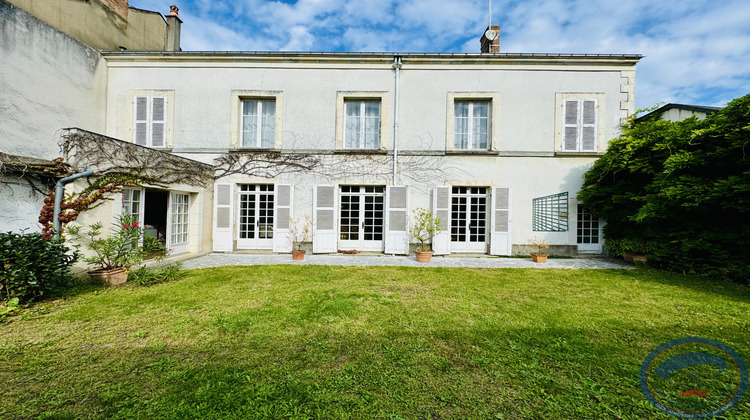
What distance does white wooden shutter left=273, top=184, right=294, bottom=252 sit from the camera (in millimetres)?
7730

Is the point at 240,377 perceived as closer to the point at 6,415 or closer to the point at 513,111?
the point at 6,415

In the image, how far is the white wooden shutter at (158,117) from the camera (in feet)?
26.1

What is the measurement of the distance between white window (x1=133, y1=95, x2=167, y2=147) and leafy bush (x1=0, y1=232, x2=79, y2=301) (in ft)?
16.9

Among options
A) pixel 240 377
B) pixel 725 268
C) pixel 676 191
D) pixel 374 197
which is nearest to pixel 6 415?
pixel 240 377

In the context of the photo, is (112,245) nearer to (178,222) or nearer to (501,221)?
(178,222)

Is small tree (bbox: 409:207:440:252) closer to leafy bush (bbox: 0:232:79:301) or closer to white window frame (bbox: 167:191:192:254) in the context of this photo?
white window frame (bbox: 167:191:192:254)

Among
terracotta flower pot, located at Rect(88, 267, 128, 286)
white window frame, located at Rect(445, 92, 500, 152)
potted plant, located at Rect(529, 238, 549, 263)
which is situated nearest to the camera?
terracotta flower pot, located at Rect(88, 267, 128, 286)

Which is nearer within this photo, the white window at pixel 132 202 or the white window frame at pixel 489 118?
the white window at pixel 132 202

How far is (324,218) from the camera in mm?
7691

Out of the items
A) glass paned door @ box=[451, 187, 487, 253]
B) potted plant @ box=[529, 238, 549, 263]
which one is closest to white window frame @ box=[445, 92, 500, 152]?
glass paned door @ box=[451, 187, 487, 253]

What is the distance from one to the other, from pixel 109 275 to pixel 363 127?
20.3 feet

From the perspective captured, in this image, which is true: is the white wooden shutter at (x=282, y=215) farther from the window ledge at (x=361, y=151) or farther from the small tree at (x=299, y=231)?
the window ledge at (x=361, y=151)

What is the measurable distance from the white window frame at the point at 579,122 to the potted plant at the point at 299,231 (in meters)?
6.97

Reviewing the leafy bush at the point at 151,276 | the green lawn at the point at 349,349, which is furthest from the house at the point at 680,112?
the leafy bush at the point at 151,276
